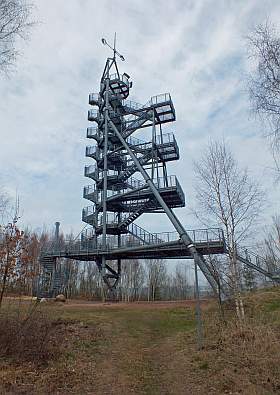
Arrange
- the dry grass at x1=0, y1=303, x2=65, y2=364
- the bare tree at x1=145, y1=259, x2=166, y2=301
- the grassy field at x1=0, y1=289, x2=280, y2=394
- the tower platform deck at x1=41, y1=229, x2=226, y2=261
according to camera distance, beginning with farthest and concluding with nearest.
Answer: the bare tree at x1=145, y1=259, x2=166, y2=301 < the tower platform deck at x1=41, y1=229, x2=226, y2=261 < the dry grass at x1=0, y1=303, x2=65, y2=364 < the grassy field at x1=0, y1=289, x2=280, y2=394

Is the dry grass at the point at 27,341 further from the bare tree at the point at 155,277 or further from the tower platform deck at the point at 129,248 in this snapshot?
the bare tree at the point at 155,277

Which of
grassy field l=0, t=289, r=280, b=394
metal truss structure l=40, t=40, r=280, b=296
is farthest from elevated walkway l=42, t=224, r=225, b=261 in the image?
grassy field l=0, t=289, r=280, b=394

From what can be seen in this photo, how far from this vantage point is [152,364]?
1168 centimetres

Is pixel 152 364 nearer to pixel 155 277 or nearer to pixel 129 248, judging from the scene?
pixel 129 248

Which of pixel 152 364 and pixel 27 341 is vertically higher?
pixel 27 341

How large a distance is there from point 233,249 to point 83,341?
Result: 896cm

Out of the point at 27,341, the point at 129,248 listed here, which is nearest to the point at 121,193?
the point at 129,248

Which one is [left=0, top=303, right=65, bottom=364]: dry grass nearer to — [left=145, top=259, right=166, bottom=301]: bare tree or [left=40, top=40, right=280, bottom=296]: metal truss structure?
[left=40, top=40, right=280, bottom=296]: metal truss structure

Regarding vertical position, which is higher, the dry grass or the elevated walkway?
the elevated walkway

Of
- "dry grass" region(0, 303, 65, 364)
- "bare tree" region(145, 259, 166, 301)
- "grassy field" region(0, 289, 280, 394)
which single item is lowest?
"grassy field" region(0, 289, 280, 394)

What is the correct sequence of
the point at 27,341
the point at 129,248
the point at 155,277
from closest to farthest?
1. the point at 27,341
2. the point at 129,248
3. the point at 155,277

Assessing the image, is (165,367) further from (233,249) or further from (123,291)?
(123,291)

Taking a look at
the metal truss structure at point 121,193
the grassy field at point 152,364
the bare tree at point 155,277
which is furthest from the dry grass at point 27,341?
the bare tree at point 155,277

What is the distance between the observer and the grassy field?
8.88 m
